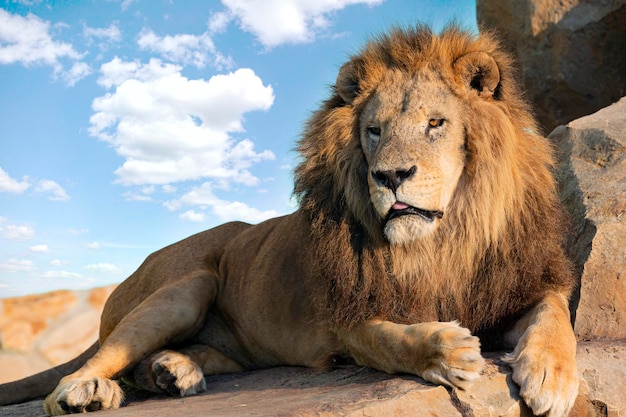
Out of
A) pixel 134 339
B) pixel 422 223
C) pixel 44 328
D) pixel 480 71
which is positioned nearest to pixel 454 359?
pixel 422 223

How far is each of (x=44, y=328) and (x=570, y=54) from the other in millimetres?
7161

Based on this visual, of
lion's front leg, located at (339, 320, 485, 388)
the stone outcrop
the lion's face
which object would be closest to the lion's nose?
the lion's face

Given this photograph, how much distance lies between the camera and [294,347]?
15.8 feet

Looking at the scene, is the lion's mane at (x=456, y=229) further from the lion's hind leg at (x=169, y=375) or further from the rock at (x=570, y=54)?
the rock at (x=570, y=54)

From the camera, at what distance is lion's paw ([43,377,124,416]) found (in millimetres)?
3850

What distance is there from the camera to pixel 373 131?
A: 3828 millimetres

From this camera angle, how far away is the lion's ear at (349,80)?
4.12 metres

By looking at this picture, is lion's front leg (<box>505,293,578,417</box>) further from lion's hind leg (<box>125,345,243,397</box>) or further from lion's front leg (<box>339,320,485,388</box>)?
lion's hind leg (<box>125,345,243,397</box>)

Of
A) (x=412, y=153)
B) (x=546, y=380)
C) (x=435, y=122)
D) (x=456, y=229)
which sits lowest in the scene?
(x=546, y=380)

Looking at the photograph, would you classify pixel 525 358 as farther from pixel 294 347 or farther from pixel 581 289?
pixel 294 347

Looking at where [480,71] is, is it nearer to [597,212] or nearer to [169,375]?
[597,212]

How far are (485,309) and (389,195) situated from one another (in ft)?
2.88

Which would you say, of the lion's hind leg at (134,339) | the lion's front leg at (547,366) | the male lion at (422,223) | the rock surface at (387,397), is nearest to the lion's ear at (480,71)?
the male lion at (422,223)

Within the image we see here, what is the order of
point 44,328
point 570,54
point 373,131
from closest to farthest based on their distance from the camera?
point 373,131 < point 570,54 < point 44,328
